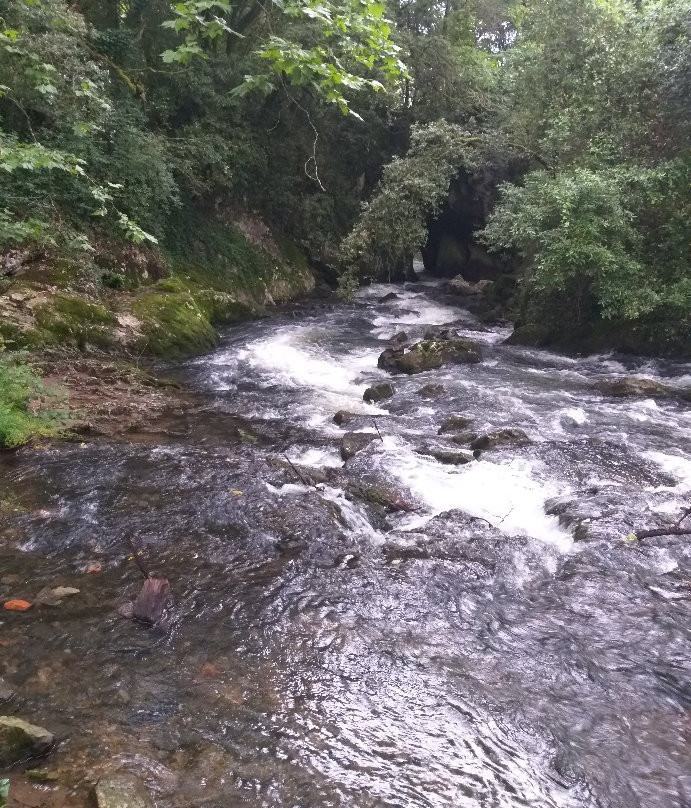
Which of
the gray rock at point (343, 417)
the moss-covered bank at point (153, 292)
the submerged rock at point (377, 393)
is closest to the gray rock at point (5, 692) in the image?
the gray rock at point (343, 417)

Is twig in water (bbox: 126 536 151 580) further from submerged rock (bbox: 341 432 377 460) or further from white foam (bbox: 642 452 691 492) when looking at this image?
white foam (bbox: 642 452 691 492)

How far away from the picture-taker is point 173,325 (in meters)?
12.4

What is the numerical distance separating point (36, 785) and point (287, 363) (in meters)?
9.94

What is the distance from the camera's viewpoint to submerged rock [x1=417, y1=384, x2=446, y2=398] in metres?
10.6

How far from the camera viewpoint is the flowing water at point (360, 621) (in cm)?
331

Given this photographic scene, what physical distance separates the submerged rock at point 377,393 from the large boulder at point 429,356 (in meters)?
1.88

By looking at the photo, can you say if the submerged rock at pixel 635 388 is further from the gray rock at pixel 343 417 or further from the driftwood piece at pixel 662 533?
the driftwood piece at pixel 662 533

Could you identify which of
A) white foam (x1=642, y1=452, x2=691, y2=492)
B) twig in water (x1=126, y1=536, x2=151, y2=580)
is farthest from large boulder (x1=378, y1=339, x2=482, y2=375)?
twig in water (x1=126, y1=536, x2=151, y2=580)

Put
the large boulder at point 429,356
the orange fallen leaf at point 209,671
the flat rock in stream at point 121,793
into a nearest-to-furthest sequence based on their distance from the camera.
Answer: the flat rock in stream at point 121,793 → the orange fallen leaf at point 209,671 → the large boulder at point 429,356

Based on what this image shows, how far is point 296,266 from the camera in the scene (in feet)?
68.3

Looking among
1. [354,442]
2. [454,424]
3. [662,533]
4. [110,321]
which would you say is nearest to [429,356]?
[454,424]

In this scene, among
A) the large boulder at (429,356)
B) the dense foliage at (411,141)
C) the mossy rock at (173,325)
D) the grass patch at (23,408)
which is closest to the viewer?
the grass patch at (23,408)

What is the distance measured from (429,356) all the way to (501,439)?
4.68 meters

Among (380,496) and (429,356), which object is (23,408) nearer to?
(380,496)
